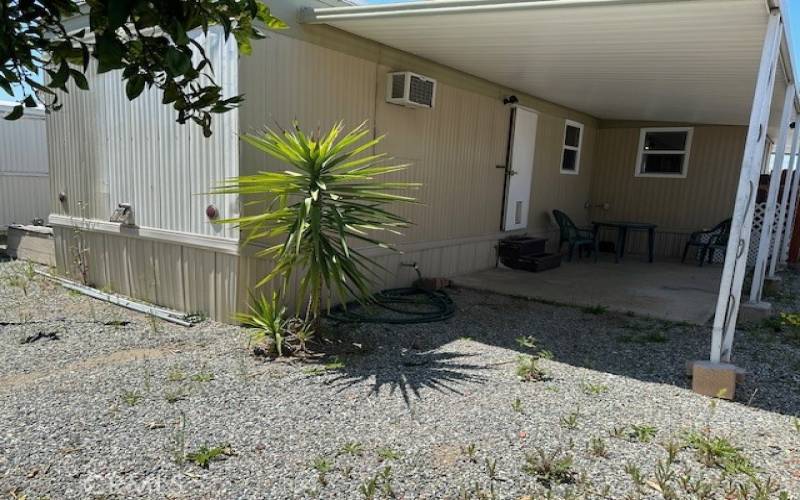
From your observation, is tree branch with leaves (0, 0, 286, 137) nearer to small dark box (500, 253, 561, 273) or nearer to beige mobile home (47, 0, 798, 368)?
beige mobile home (47, 0, 798, 368)

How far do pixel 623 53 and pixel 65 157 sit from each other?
18.5 feet

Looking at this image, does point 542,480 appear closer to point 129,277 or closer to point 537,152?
point 129,277

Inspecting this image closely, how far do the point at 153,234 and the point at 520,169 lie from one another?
16.1 feet

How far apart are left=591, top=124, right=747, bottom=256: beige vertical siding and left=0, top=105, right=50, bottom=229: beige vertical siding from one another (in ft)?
33.6

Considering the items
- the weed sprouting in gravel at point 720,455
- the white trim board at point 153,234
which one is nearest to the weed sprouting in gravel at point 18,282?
the white trim board at point 153,234

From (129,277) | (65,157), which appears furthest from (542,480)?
(65,157)

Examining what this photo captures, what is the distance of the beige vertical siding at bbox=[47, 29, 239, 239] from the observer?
13.9 feet

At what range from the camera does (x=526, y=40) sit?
4473 millimetres

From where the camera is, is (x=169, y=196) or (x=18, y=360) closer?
(x=18, y=360)

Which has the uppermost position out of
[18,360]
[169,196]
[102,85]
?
[102,85]

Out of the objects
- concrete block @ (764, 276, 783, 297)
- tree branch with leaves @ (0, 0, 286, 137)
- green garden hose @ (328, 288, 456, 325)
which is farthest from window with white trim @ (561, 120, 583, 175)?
tree branch with leaves @ (0, 0, 286, 137)

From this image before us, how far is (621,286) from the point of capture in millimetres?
6523

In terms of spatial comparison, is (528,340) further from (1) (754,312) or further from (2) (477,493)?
(1) (754,312)
